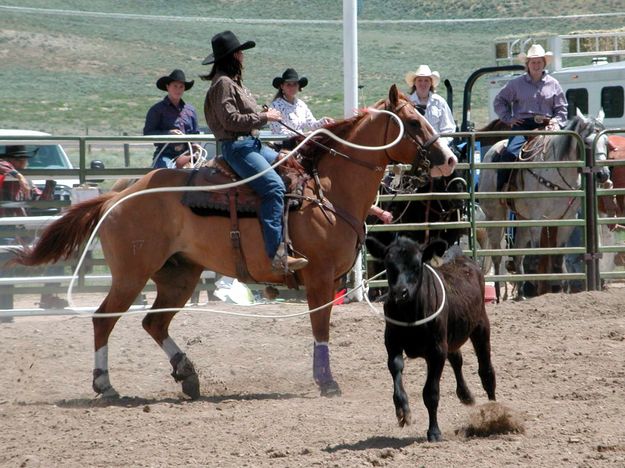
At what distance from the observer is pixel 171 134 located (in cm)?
1062

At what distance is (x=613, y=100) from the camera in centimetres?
1736

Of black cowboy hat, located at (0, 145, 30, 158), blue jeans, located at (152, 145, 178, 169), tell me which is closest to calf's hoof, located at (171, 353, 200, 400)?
blue jeans, located at (152, 145, 178, 169)

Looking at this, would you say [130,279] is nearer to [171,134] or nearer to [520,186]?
[171,134]

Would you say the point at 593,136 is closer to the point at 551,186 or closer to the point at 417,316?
the point at 551,186

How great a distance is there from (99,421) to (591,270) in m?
6.22

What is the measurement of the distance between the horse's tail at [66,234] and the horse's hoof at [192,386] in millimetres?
1295

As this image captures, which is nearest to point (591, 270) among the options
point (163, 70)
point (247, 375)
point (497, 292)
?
point (497, 292)

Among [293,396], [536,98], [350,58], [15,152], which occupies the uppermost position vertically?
[350,58]

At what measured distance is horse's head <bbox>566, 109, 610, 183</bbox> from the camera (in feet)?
36.5

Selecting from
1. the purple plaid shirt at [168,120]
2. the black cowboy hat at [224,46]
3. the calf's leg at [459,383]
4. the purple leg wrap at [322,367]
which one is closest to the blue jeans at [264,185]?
the black cowboy hat at [224,46]

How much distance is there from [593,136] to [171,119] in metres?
4.18

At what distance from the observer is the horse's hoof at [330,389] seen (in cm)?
745

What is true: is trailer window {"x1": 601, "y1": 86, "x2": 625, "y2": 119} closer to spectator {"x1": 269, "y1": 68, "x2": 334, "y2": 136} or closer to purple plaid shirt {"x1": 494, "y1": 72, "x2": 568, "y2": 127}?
purple plaid shirt {"x1": 494, "y1": 72, "x2": 568, "y2": 127}

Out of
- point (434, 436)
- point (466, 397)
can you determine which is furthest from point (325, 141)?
point (434, 436)
